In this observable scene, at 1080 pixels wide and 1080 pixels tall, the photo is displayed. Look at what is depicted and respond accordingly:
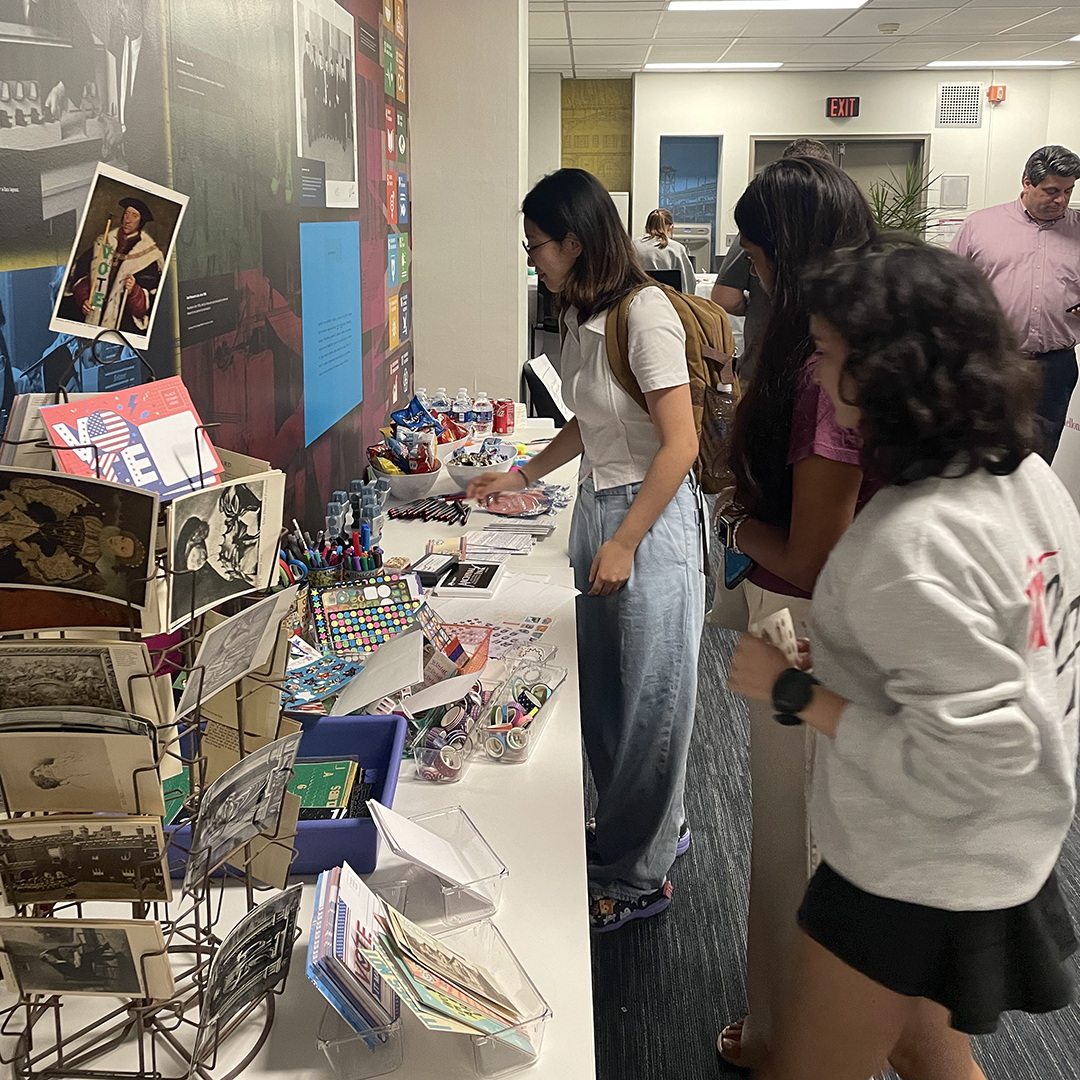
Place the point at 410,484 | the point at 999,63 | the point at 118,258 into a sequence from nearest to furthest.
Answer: the point at 118,258
the point at 410,484
the point at 999,63

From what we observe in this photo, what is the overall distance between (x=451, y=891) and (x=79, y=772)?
19.9 inches

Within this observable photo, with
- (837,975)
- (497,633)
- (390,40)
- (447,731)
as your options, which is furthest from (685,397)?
(390,40)

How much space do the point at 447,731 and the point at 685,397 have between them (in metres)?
0.81

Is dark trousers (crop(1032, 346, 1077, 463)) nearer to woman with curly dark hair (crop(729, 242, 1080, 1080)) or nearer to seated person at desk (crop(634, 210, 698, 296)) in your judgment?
seated person at desk (crop(634, 210, 698, 296))

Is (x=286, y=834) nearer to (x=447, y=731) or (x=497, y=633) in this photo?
(x=447, y=731)

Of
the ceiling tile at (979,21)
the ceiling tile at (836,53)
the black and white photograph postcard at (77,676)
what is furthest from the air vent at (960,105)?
the black and white photograph postcard at (77,676)

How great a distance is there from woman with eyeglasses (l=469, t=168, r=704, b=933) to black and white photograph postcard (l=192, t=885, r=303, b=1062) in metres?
1.13

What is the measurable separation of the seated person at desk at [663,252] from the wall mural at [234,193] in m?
3.75

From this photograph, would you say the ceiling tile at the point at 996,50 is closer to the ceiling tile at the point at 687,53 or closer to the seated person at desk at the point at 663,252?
the ceiling tile at the point at 687,53

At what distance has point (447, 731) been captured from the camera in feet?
4.87

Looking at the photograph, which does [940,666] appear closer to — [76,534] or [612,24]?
[76,534]

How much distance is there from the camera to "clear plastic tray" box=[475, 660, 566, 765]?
4.82 ft

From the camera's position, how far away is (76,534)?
0.74 meters

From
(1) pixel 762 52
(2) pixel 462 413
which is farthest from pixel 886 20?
(2) pixel 462 413
